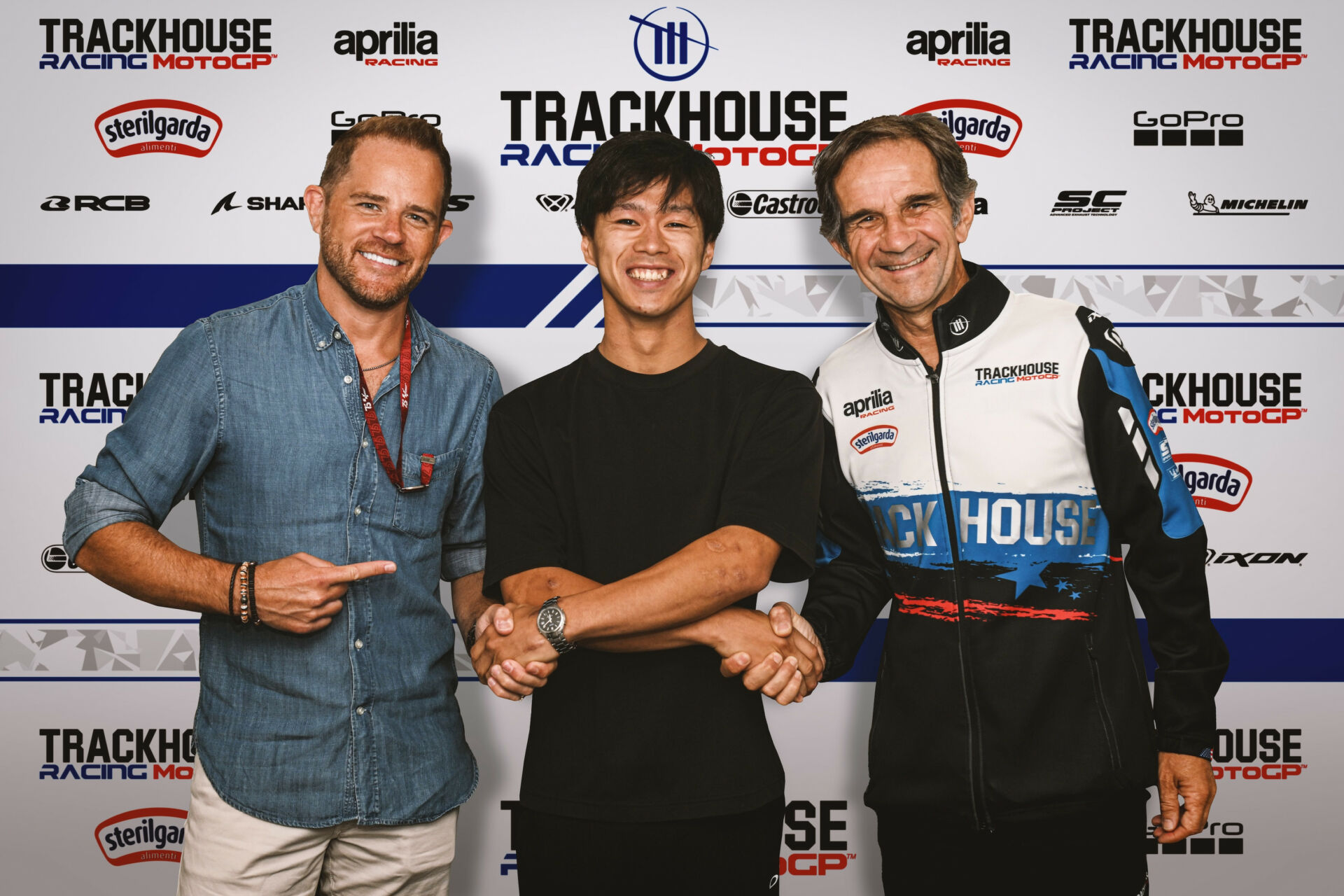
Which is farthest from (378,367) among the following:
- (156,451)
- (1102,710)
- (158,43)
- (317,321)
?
(1102,710)

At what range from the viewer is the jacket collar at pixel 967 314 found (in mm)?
1767

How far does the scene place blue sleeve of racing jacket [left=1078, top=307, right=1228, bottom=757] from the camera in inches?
65.5

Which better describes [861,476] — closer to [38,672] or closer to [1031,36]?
[1031,36]

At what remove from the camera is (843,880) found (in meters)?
2.49

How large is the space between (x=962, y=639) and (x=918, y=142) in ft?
3.12

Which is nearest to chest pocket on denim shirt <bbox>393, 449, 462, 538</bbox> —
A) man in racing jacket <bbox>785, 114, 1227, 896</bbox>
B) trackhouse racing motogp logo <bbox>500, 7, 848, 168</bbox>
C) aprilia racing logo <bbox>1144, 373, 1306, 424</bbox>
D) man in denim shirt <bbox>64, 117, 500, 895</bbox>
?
man in denim shirt <bbox>64, 117, 500, 895</bbox>

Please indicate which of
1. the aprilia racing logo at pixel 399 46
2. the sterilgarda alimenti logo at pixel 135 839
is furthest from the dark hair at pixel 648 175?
the sterilgarda alimenti logo at pixel 135 839

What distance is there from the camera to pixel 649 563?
1.60 meters

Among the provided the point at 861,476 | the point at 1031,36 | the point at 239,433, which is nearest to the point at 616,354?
the point at 861,476

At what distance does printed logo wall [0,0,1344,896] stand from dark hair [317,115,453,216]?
2.05ft

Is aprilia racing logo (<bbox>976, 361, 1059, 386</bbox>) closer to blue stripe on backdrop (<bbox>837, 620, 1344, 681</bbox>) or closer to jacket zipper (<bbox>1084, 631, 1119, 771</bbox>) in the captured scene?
jacket zipper (<bbox>1084, 631, 1119, 771</bbox>)

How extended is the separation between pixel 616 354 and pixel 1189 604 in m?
1.13

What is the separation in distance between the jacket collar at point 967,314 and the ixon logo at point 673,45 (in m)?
1.04

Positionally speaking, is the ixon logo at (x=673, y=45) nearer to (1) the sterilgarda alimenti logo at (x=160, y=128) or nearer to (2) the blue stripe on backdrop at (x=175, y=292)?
(2) the blue stripe on backdrop at (x=175, y=292)
